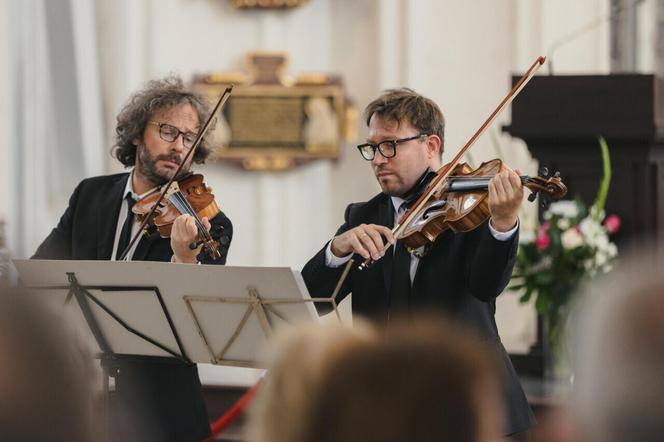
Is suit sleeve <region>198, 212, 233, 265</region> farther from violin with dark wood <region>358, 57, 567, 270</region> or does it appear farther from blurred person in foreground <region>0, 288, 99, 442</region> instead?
blurred person in foreground <region>0, 288, 99, 442</region>

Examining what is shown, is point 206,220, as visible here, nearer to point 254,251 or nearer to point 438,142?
point 438,142

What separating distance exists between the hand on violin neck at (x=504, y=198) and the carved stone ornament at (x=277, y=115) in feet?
13.3

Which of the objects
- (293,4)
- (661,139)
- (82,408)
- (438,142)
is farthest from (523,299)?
(82,408)

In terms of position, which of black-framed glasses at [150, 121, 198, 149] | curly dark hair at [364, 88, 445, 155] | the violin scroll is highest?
curly dark hair at [364, 88, 445, 155]

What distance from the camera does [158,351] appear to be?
125 inches

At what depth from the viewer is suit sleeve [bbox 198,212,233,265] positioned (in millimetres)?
3244

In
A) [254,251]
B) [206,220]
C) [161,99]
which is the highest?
[161,99]

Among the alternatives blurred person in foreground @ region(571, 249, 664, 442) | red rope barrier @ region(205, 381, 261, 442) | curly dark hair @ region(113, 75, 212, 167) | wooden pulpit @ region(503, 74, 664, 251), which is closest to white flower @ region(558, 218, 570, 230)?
wooden pulpit @ region(503, 74, 664, 251)

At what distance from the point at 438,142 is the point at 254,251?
3929 mm

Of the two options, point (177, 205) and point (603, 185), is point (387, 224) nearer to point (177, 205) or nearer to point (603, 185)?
point (177, 205)

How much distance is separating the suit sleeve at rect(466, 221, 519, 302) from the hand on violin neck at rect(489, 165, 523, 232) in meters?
0.03

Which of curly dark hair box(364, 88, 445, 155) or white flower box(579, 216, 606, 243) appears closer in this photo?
curly dark hair box(364, 88, 445, 155)

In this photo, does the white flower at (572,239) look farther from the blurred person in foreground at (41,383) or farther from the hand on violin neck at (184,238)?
the blurred person in foreground at (41,383)

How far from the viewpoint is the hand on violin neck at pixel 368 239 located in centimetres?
292
